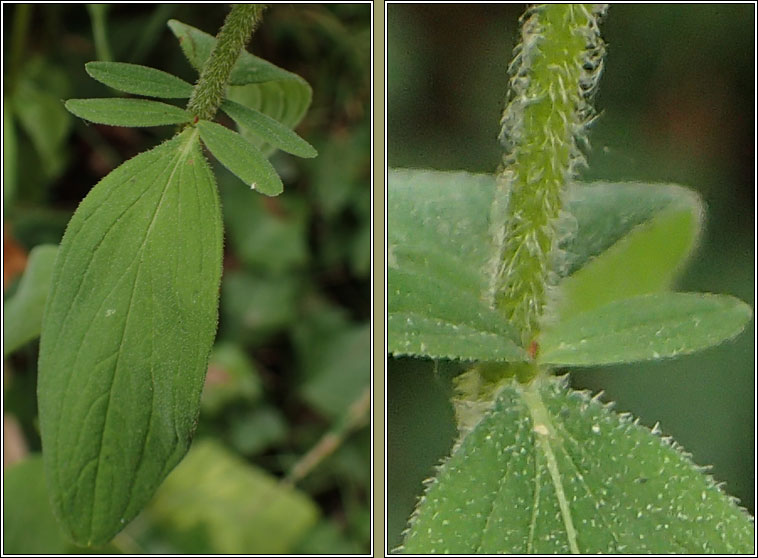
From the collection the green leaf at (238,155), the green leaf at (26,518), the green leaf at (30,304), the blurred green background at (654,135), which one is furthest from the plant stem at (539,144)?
the green leaf at (26,518)

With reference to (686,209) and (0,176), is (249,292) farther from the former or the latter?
(686,209)

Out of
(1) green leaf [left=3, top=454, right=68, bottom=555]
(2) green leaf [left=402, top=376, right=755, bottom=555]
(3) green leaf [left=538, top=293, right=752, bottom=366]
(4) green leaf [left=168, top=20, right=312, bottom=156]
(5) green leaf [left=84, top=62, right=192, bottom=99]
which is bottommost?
(1) green leaf [left=3, top=454, right=68, bottom=555]

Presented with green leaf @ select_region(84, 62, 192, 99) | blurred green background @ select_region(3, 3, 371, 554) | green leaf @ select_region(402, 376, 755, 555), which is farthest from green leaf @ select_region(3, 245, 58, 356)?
green leaf @ select_region(402, 376, 755, 555)

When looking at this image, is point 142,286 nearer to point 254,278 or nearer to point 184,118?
point 184,118

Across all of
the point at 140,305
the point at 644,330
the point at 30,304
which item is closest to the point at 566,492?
the point at 644,330

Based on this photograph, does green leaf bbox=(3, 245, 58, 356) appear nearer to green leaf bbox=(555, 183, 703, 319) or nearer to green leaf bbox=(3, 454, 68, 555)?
green leaf bbox=(3, 454, 68, 555)

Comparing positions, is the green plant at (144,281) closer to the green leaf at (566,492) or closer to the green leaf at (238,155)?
the green leaf at (238,155)
